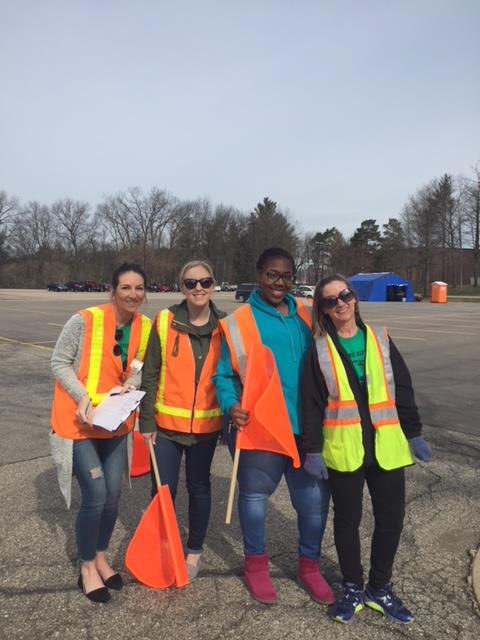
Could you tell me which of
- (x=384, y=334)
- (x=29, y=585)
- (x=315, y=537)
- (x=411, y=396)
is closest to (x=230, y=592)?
(x=315, y=537)

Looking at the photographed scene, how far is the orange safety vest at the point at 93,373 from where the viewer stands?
2.77 meters

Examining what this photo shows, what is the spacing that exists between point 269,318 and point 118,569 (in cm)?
182

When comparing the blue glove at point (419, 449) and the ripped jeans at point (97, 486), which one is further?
the ripped jeans at point (97, 486)

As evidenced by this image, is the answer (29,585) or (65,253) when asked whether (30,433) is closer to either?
(29,585)

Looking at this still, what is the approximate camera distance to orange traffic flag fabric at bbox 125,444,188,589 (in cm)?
289

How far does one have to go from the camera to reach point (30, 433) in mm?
5859

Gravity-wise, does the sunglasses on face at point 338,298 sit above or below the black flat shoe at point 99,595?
above

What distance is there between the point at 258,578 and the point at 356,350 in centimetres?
137

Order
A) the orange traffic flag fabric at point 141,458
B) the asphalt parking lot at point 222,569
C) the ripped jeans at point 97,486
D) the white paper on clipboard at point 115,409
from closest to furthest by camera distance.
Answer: the asphalt parking lot at point 222,569
the white paper on clipboard at point 115,409
the ripped jeans at point 97,486
the orange traffic flag fabric at point 141,458

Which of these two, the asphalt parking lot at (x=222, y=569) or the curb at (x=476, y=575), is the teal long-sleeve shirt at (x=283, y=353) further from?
the curb at (x=476, y=575)

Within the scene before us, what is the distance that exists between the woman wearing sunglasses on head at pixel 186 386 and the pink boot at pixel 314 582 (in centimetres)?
64

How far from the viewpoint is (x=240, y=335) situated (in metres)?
2.74

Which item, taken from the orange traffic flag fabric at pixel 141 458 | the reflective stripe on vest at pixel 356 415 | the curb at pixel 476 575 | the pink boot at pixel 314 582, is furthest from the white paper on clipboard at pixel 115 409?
the curb at pixel 476 575

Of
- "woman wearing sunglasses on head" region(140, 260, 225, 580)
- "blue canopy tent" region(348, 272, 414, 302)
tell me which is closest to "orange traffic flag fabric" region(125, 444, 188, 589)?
"woman wearing sunglasses on head" region(140, 260, 225, 580)
